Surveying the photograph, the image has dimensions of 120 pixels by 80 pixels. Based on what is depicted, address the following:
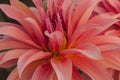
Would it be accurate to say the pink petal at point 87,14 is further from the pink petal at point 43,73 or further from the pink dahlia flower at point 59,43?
the pink petal at point 43,73

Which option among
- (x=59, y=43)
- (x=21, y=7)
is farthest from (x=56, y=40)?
(x=21, y=7)

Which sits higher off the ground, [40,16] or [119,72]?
[40,16]

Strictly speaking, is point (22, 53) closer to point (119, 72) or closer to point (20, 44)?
point (20, 44)

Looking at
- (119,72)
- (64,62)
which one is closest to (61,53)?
(64,62)

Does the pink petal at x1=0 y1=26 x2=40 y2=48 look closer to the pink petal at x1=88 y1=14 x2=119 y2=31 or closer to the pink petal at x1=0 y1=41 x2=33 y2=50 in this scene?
the pink petal at x1=0 y1=41 x2=33 y2=50

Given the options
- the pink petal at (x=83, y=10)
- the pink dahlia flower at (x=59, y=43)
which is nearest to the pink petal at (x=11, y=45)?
the pink dahlia flower at (x=59, y=43)
